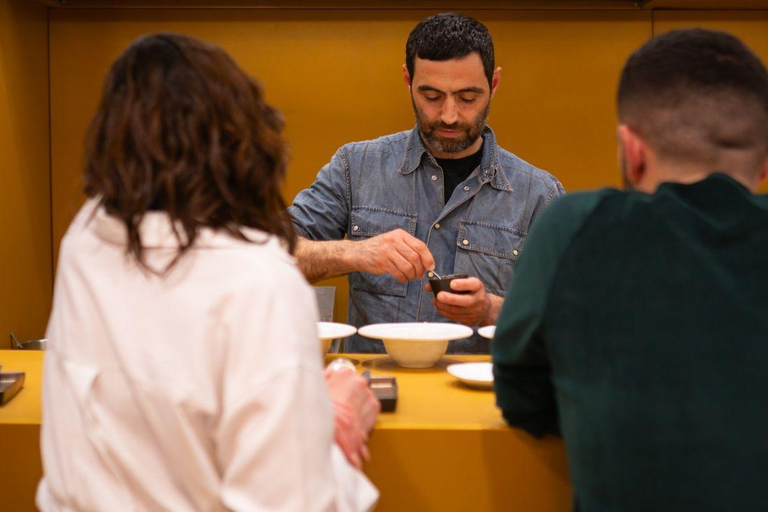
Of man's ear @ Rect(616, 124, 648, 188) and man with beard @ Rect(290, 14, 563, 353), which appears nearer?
man's ear @ Rect(616, 124, 648, 188)

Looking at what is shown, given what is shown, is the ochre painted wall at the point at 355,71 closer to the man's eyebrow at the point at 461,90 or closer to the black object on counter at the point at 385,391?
the man's eyebrow at the point at 461,90

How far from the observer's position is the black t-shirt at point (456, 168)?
2719 mm

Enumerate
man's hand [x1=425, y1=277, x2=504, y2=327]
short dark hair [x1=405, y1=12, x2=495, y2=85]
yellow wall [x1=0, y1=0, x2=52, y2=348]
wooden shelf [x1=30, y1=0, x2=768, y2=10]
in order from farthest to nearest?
wooden shelf [x1=30, y1=0, x2=768, y2=10], yellow wall [x1=0, y1=0, x2=52, y2=348], short dark hair [x1=405, y1=12, x2=495, y2=85], man's hand [x1=425, y1=277, x2=504, y2=327]

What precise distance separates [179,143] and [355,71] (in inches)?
127

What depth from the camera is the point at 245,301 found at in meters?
1.01

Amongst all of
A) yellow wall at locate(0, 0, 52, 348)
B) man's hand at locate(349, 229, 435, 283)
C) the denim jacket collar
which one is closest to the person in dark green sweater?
man's hand at locate(349, 229, 435, 283)

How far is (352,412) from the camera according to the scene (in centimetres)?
139

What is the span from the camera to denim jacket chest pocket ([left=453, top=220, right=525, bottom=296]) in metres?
2.65

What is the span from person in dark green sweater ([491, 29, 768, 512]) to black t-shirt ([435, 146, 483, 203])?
1456 millimetres

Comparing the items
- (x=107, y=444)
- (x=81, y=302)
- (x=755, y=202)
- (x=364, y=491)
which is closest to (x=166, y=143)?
(x=81, y=302)

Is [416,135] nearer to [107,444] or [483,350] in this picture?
[483,350]

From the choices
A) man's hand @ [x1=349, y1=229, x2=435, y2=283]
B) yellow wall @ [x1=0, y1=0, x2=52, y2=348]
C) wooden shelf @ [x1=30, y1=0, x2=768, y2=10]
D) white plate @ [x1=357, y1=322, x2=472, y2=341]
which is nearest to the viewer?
white plate @ [x1=357, y1=322, x2=472, y2=341]

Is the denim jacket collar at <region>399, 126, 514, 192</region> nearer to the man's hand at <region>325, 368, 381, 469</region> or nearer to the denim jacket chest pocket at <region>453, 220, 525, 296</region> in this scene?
the denim jacket chest pocket at <region>453, 220, 525, 296</region>

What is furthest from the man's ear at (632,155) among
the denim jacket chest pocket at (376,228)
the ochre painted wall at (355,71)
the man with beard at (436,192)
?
the ochre painted wall at (355,71)
